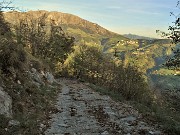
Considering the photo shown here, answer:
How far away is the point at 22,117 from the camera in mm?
15484

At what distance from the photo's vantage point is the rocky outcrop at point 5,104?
14730 mm

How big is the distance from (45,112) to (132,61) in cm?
2267

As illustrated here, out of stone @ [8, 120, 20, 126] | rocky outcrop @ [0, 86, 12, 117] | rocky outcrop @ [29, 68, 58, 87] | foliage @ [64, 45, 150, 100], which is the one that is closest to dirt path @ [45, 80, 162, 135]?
stone @ [8, 120, 20, 126]

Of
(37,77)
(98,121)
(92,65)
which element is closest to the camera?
(98,121)

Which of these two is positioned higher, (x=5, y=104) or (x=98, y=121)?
(x=5, y=104)

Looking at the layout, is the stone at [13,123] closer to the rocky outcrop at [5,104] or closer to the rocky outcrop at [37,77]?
the rocky outcrop at [5,104]

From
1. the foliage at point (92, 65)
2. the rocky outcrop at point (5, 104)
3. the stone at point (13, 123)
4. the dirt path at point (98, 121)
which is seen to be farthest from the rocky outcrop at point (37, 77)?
the foliage at point (92, 65)

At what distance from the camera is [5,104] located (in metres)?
15.3

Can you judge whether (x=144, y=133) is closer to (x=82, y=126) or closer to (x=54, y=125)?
(x=82, y=126)

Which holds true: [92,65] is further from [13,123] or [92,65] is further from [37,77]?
[13,123]

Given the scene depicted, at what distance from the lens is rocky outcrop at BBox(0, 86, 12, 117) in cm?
1473

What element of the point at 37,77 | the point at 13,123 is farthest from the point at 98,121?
the point at 37,77

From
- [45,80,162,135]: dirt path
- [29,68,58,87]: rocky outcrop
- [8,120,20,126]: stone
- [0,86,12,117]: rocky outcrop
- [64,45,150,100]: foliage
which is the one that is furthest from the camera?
[64,45,150,100]: foliage

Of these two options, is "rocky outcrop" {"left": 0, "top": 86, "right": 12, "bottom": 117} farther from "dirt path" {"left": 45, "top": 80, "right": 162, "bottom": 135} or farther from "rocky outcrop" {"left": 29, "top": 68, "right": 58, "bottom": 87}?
"rocky outcrop" {"left": 29, "top": 68, "right": 58, "bottom": 87}
